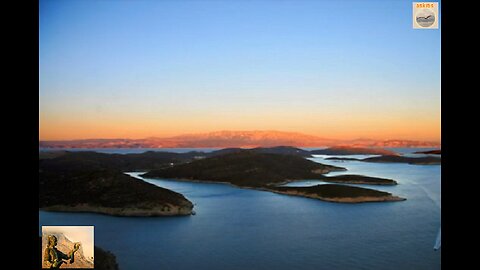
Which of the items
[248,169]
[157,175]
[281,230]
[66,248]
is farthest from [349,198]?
[66,248]

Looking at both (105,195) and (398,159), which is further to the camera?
(398,159)

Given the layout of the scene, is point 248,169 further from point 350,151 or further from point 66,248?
point 66,248

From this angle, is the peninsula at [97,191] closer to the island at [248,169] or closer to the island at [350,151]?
the island at [248,169]
